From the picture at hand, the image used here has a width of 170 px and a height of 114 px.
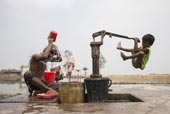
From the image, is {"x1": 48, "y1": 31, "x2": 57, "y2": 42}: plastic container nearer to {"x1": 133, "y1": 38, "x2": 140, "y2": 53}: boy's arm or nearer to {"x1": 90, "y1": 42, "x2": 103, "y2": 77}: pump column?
{"x1": 90, "y1": 42, "x2": 103, "y2": 77}: pump column

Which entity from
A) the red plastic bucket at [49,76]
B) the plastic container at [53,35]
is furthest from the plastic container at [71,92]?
the red plastic bucket at [49,76]

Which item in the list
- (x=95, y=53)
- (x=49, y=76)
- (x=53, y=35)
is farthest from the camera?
(x=49, y=76)

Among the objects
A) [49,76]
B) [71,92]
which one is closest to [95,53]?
[71,92]

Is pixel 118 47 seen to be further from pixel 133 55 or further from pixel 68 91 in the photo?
pixel 68 91

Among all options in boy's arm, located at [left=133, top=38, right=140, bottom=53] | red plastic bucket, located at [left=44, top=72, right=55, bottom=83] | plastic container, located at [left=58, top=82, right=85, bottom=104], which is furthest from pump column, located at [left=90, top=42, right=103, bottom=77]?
red plastic bucket, located at [left=44, top=72, right=55, bottom=83]

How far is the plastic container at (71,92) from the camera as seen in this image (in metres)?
6.42

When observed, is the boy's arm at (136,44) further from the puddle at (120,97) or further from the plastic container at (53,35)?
the plastic container at (53,35)

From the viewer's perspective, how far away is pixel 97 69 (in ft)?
21.9

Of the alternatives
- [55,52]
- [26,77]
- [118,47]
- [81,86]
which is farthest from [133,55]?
[26,77]

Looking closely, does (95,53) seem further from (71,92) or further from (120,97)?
(120,97)

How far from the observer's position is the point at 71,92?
6492 mm

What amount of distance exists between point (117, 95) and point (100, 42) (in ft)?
6.43

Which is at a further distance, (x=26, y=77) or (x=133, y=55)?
(x=26, y=77)

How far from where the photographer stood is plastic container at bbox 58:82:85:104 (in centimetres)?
642
